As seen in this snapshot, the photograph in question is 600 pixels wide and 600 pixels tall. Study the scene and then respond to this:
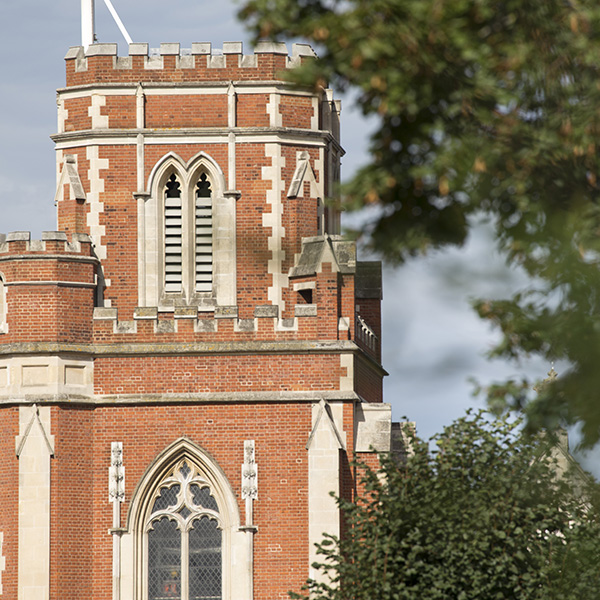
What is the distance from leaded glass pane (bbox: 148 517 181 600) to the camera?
948 inches

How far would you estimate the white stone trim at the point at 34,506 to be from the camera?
76.9 feet

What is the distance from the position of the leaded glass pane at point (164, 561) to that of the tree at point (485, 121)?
15603mm

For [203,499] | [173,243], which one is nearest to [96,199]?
[173,243]

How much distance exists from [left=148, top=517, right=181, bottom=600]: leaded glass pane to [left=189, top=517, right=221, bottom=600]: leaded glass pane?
23cm

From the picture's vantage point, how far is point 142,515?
24188 mm

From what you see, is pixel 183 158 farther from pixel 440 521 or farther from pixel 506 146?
pixel 506 146

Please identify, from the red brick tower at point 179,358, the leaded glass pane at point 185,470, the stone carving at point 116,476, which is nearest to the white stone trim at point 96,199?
the red brick tower at point 179,358

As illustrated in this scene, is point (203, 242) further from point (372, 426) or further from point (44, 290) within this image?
point (372, 426)

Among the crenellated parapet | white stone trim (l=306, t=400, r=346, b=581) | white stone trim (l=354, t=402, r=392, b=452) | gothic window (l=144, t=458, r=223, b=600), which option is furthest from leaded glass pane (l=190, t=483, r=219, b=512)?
the crenellated parapet

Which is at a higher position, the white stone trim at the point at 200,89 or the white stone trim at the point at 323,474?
the white stone trim at the point at 200,89

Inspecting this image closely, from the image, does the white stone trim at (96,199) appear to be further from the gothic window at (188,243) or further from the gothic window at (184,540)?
the gothic window at (184,540)

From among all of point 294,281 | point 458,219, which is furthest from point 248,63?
point 458,219

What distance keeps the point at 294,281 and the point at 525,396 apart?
15708 millimetres

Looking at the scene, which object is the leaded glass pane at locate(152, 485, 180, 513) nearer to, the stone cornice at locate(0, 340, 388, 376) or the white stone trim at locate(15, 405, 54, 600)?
the white stone trim at locate(15, 405, 54, 600)
